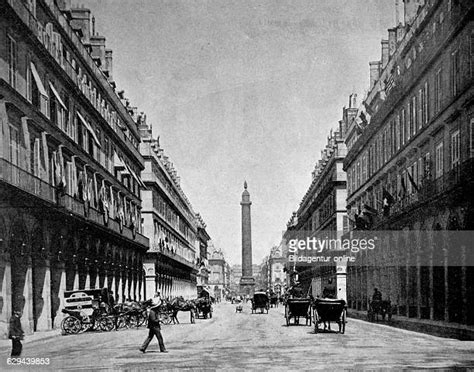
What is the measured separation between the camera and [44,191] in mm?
30688

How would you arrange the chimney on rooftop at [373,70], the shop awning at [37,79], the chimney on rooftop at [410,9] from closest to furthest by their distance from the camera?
the shop awning at [37,79]
the chimney on rooftop at [410,9]
the chimney on rooftop at [373,70]

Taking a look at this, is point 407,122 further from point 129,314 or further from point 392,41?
point 129,314

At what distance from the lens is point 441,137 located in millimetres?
33688

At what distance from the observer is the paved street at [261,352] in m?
16.5

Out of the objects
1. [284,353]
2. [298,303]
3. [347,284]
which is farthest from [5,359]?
[347,284]

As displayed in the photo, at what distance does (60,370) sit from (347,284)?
5243 cm

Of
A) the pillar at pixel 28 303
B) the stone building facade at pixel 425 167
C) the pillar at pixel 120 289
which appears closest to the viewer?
the pillar at pixel 28 303

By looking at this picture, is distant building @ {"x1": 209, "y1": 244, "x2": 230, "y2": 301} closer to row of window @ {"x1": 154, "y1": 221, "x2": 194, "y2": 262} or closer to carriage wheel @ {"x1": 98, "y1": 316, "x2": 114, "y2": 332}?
row of window @ {"x1": 154, "y1": 221, "x2": 194, "y2": 262}

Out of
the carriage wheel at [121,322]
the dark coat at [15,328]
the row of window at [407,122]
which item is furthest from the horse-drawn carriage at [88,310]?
the row of window at [407,122]

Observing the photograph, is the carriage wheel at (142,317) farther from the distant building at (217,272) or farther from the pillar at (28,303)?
the distant building at (217,272)

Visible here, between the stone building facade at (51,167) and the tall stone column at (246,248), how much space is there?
2159 inches

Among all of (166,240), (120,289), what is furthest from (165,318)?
(166,240)

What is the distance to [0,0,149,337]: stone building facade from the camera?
1059 inches

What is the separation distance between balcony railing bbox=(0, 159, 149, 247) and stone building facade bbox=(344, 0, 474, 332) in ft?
53.3
